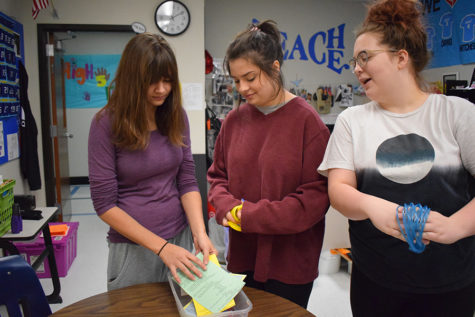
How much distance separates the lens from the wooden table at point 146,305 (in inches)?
39.8

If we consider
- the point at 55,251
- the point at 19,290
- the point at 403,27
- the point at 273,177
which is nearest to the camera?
the point at 403,27

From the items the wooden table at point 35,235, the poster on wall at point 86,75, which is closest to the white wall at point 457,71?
the wooden table at point 35,235

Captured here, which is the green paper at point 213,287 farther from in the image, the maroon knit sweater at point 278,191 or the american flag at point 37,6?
the american flag at point 37,6

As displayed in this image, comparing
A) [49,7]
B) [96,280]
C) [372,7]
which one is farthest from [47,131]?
[372,7]

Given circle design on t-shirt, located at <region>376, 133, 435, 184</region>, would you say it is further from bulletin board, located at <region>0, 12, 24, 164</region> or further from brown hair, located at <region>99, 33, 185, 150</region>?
bulletin board, located at <region>0, 12, 24, 164</region>

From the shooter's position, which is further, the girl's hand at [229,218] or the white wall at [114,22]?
the white wall at [114,22]

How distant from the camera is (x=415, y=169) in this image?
3.17 feet

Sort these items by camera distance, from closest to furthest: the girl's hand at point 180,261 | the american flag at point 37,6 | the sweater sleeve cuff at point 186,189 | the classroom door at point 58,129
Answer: the girl's hand at point 180,261
the sweater sleeve cuff at point 186,189
the american flag at point 37,6
the classroom door at point 58,129

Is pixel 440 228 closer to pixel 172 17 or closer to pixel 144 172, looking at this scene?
pixel 144 172

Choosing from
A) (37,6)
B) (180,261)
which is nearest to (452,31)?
(180,261)

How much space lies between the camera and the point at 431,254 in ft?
3.26

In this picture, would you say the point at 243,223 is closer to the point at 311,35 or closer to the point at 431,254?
the point at 431,254

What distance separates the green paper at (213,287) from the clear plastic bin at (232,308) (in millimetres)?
31

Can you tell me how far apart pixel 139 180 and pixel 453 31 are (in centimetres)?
358
